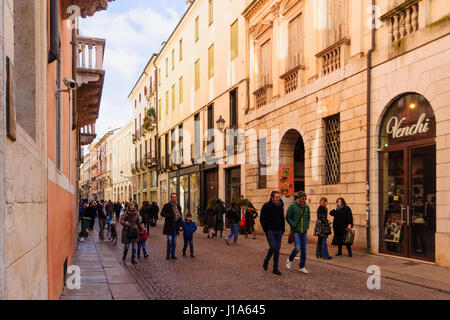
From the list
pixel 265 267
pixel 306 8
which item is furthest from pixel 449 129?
pixel 306 8

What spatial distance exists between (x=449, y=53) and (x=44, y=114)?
9.05 meters

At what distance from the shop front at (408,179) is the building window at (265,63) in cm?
856

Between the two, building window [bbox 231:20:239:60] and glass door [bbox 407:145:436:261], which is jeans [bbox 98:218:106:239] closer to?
building window [bbox 231:20:239:60]

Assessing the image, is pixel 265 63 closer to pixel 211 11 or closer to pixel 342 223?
pixel 211 11

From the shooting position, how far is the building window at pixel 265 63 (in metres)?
20.4

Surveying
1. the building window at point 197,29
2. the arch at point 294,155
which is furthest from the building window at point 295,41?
the building window at point 197,29

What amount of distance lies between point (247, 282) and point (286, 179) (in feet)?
33.7

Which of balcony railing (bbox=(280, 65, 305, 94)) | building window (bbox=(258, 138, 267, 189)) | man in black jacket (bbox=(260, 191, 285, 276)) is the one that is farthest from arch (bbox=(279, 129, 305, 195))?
man in black jacket (bbox=(260, 191, 285, 276))

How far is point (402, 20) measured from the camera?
11.8 meters

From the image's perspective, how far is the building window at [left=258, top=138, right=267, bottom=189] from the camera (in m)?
20.1

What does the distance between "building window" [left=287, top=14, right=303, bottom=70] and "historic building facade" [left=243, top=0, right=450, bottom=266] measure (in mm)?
40

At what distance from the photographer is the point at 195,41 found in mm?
31547

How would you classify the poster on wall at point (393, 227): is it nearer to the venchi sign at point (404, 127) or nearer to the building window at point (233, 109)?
the venchi sign at point (404, 127)
